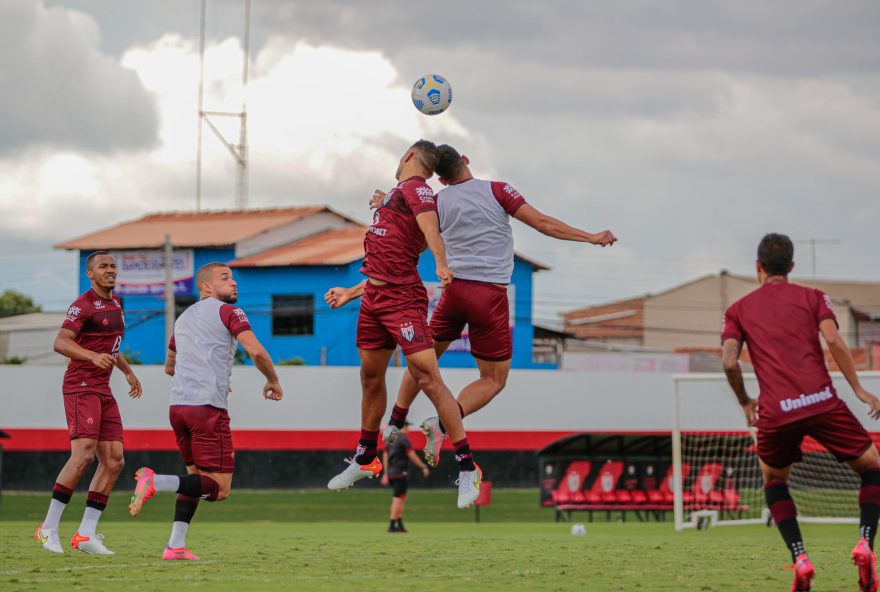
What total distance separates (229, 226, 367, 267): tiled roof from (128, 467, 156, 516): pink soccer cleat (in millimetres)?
35550

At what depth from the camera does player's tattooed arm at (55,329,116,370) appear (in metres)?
11.5

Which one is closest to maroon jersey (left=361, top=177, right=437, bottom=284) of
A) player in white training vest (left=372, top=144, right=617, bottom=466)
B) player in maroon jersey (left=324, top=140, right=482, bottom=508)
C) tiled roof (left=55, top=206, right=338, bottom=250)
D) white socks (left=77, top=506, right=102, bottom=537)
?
player in maroon jersey (left=324, top=140, right=482, bottom=508)

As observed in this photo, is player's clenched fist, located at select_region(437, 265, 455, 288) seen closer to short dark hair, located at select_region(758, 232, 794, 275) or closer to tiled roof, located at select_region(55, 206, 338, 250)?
short dark hair, located at select_region(758, 232, 794, 275)

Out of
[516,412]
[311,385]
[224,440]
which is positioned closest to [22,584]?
[224,440]

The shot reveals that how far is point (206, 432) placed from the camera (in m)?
10.3

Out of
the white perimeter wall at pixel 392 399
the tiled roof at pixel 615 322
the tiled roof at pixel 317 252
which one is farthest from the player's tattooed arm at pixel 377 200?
the tiled roof at pixel 615 322

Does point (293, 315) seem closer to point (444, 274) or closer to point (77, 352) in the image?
point (77, 352)

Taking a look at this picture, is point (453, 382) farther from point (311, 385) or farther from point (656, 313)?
point (656, 313)

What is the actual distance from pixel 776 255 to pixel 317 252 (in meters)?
42.2

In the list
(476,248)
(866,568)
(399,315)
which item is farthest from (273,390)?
(866,568)

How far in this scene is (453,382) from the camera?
123 ft

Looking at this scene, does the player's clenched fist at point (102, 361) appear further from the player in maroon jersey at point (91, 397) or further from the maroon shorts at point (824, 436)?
the maroon shorts at point (824, 436)

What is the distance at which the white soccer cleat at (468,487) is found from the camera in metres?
10.1

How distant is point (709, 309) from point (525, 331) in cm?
2644
